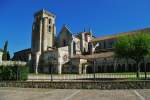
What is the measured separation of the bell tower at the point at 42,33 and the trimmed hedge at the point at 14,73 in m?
47.6

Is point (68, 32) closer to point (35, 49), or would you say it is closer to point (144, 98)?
point (35, 49)

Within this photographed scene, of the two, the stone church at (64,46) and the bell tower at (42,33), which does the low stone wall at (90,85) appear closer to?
the stone church at (64,46)

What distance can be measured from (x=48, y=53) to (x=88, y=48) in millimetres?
12929

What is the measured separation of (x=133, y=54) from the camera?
30.5 meters

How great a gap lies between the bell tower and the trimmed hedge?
47626mm

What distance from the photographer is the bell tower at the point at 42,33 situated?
73250 mm

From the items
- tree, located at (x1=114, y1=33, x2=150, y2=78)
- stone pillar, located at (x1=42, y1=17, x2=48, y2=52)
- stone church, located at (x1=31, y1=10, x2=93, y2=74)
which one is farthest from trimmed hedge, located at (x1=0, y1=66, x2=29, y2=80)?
stone pillar, located at (x1=42, y1=17, x2=48, y2=52)

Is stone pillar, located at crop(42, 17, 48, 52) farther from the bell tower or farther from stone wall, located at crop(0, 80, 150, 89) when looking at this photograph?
stone wall, located at crop(0, 80, 150, 89)

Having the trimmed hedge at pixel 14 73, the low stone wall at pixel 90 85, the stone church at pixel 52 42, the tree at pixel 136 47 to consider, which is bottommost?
the low stone wall at pixel 90 85

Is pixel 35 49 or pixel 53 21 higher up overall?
pixel 53 21

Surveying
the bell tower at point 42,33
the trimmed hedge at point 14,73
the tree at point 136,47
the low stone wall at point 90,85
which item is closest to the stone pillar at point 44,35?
the bell tower at point 42,33

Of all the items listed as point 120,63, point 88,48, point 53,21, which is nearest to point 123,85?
point 120,63

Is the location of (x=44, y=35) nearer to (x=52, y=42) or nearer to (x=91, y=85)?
(x=52, y=42)

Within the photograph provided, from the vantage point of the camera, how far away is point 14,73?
883 inches
